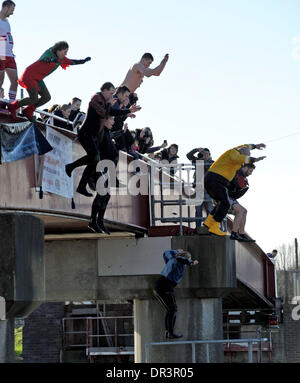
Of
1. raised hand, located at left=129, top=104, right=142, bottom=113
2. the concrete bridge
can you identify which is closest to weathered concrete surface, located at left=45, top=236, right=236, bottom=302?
the concrete bridge

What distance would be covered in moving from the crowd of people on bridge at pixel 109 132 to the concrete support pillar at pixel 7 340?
2.55m

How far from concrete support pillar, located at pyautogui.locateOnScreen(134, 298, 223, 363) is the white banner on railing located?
18.5 feet

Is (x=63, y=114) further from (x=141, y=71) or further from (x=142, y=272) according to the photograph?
(x=142, y=272)

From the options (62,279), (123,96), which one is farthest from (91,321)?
(123,96)

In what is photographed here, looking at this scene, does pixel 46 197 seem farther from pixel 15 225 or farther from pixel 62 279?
pixel 62 279

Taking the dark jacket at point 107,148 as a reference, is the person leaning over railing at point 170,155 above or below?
above

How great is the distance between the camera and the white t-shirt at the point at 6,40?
1770 centimetres

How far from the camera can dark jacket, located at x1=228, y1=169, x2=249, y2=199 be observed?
22109mm

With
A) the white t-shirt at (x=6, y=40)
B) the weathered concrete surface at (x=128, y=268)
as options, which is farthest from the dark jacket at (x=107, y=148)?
the weathered concrete surface at (x=128, y=268)

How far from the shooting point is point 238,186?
2227 cm

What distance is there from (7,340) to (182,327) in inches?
275

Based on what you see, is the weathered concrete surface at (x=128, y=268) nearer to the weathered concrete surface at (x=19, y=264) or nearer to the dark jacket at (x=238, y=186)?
the dark jacket at (x=238, y=186)

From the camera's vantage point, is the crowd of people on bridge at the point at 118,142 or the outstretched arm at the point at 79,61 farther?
the outstretched arm at the point at 79,61

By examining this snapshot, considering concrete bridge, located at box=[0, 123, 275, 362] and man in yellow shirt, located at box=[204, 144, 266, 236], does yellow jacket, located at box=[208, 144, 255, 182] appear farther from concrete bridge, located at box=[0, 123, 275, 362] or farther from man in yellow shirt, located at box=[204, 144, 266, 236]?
concrete bridge, located at box=[0, 123, 275, 362]
